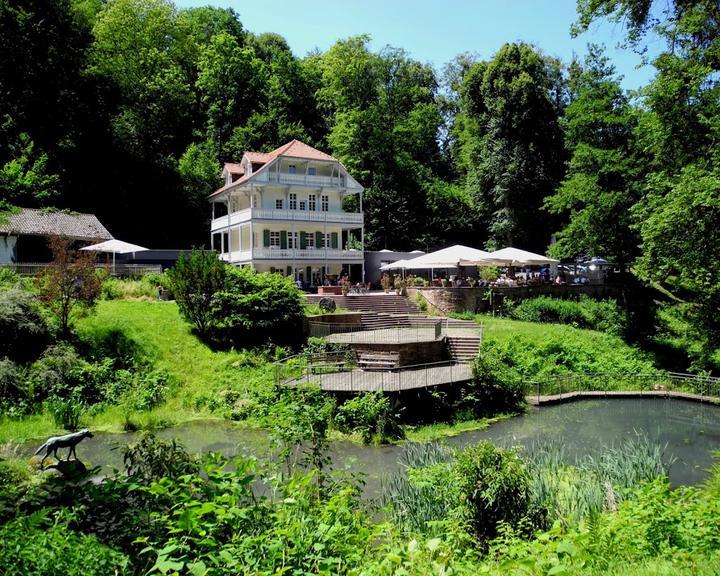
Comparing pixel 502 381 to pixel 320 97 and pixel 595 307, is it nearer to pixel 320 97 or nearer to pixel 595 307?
pixel 595 307

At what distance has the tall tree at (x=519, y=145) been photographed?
44.5 meters

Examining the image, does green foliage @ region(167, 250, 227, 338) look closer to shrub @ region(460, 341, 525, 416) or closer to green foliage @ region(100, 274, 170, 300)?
green foliage @ region(100, 274, 170, 300)

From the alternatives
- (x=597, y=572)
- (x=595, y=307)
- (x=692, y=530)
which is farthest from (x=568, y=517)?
(x=595, y=307)

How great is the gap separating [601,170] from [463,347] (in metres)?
13.6

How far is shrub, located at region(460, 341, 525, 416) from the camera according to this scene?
63.8 ft

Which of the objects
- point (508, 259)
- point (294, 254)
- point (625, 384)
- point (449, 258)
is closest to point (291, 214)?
point (294, 254)

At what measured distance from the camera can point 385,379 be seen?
65.1ft

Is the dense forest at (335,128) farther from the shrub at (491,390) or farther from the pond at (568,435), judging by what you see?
the shrub at (491,390)

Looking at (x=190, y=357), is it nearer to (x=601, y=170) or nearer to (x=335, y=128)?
(x=601, y=170)

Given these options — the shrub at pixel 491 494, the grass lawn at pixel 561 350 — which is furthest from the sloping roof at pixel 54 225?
the shrub at pixel 491 494

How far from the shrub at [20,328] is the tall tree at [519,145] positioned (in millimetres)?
34659

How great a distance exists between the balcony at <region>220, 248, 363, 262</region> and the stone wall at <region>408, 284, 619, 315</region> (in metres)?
8.12

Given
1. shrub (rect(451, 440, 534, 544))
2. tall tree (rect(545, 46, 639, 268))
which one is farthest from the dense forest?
shrub (rect(451, 440, 534, 544))

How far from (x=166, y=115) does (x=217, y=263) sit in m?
32.4
